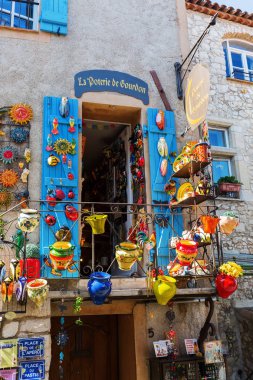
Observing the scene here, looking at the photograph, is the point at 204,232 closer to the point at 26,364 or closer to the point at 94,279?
the point at 94,279

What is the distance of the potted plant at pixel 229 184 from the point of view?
9391 millimetres

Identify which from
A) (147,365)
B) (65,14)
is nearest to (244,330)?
(147,365)

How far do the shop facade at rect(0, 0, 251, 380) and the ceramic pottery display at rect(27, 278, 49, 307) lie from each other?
0.33 meters

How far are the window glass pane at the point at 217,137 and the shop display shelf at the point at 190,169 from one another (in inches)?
149

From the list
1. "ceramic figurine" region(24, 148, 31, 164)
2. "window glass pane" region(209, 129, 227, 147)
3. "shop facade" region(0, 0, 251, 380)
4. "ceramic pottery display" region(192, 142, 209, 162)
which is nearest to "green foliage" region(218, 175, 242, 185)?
"window glass pane" region(209, 129, 227, 147)

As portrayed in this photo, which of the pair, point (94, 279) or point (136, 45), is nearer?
point (94, 279)

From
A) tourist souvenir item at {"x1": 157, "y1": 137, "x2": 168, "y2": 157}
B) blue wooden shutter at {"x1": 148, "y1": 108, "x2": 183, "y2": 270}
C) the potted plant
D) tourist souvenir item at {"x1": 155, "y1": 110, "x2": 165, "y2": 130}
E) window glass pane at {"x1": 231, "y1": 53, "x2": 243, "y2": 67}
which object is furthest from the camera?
window glass pane at {"x1": 231, "y1": 53, "x2": 243, "y2": 67}

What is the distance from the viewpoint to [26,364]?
522cm

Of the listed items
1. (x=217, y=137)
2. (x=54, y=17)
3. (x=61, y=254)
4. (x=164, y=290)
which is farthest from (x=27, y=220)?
(x=217, y=137)

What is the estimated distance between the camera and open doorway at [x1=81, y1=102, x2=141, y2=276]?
7375mm

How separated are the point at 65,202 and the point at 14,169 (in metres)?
1.10

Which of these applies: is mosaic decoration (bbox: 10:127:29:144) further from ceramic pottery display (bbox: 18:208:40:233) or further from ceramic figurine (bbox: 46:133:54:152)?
ceramic pottery display (bbox: 18:208:40:233)

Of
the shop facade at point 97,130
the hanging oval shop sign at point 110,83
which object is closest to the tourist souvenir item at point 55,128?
the shop facade at point 97,130

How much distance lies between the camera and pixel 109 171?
8812 millimetres
